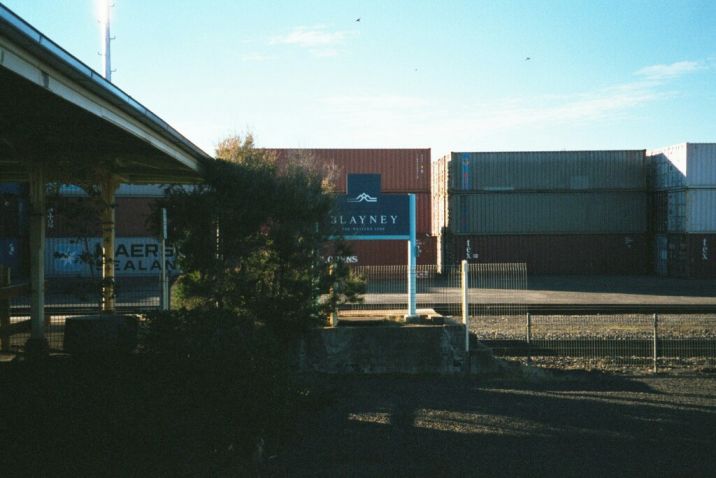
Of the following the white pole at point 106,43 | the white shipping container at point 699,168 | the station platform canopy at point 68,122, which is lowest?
the station platform canopy at point 68,122

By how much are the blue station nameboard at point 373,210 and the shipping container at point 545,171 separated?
23.8m

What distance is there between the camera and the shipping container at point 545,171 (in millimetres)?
37281

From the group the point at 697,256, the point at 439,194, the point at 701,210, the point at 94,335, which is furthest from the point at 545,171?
the point at 94,335

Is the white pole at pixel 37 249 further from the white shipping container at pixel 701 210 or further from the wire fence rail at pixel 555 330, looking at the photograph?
the white shipping container at pixel 701 210

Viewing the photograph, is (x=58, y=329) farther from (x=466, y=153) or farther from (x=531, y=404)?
(x=466, y=153)

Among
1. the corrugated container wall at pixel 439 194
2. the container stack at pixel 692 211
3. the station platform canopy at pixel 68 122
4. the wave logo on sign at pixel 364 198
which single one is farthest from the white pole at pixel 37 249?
the container stack at pixel 692 211

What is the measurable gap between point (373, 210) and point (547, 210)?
2601 cm

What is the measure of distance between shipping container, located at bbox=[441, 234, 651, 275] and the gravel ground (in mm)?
25558

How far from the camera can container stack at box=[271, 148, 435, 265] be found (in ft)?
112

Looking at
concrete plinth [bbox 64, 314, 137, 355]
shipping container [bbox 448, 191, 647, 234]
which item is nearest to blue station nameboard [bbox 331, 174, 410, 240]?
concrete plinth [bbox 64, 314, 137, 355]

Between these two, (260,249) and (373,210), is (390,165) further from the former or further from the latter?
(260,249)

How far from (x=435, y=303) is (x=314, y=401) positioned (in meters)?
12.8

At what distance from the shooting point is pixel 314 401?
9023 mm

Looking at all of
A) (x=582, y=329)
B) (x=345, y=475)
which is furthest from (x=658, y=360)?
(x=345, y=475)
